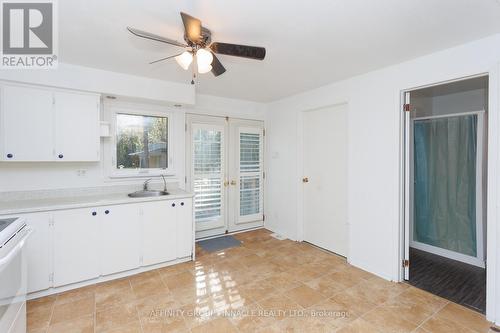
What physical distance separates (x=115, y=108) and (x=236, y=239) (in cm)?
264

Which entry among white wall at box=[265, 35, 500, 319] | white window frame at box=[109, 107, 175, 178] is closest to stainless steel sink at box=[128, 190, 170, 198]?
white window frame at box=[109, 107, 175, 178]

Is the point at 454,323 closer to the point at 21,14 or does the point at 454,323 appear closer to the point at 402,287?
the point at 402,287

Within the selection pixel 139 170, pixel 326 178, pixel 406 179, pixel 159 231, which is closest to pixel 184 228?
pixel 159 231

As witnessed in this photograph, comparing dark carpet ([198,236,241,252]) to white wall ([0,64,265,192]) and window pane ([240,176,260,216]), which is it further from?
white wall ([0,64,265,192])

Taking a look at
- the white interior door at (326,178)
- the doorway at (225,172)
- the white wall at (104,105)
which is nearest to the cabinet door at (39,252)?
the white wall at (104,105)

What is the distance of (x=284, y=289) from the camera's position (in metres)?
2.54

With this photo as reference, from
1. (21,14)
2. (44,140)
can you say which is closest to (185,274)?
(44,140)

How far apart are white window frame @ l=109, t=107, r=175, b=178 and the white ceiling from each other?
62cm

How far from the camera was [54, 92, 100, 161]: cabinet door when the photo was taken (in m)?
2.65

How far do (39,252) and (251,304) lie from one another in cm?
210

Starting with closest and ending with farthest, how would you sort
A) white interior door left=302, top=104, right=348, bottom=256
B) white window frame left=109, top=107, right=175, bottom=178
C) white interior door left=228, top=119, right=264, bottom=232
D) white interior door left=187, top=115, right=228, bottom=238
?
white window frame left=109, top=107, right=175, bottom=178 < white interior door left=302, top=104, right=348, bottom=256 < white interior door left=187, top=115, right=228, bottom=238 < white interior door left=228, top=119, right=264, bottom=232

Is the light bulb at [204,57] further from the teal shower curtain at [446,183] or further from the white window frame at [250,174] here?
the teal shower curtain at [446,183]

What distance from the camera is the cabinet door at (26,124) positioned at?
7.88 feet

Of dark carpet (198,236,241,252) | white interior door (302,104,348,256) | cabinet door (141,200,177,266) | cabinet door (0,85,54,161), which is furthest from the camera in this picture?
dark carpet (198,236,241,252)
